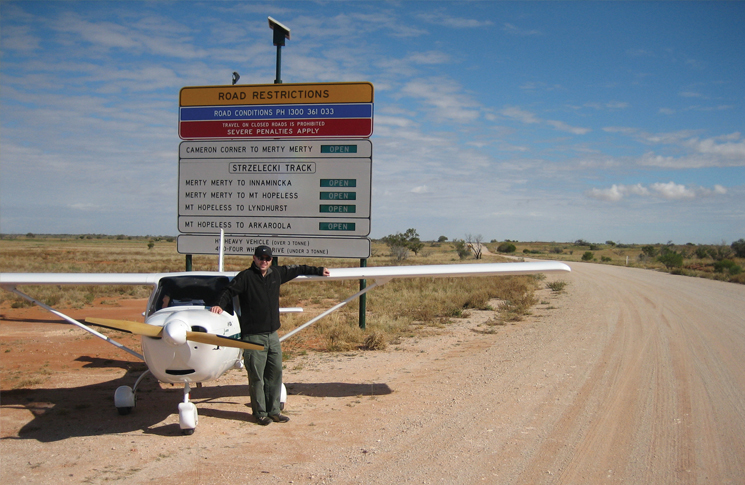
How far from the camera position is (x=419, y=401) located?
21.9ft

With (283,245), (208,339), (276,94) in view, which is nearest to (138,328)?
(208,339)

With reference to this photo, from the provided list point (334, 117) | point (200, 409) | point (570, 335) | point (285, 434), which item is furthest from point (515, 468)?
point (334, 117)

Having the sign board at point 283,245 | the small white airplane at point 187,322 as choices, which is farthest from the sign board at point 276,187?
the small white airplane at point 187,322

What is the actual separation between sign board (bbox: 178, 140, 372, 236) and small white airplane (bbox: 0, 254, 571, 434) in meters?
3.56

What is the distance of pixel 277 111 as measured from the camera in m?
11.2

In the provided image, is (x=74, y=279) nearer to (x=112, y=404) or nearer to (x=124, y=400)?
(x=112, y=404)

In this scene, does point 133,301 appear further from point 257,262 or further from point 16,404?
point 257,262

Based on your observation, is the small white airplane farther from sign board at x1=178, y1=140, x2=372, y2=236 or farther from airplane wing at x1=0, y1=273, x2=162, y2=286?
sign board at x1=178, y1=140, x2=372, y2=236

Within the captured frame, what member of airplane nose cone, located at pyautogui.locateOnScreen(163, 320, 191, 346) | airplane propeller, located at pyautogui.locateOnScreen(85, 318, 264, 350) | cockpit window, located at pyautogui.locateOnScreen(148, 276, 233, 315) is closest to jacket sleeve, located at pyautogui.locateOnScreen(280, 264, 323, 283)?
cockpit window, located at pyautogui.locateOnScreen(148, 276, 233, 315)

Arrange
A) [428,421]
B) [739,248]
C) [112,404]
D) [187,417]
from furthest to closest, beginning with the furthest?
1. [739,248]
2. [112,404]
3. [428,421]
4. [187,417]

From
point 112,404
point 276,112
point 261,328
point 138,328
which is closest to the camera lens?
point 138,328

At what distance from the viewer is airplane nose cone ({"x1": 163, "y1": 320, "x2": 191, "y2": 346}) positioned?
4871 millimetres

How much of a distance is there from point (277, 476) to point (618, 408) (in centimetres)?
420

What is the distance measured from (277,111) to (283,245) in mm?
2970
